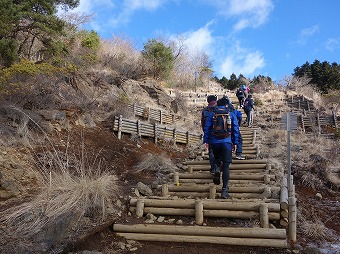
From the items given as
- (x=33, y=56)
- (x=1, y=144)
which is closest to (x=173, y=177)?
(x=1, y=144)

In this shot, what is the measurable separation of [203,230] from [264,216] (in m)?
0.97

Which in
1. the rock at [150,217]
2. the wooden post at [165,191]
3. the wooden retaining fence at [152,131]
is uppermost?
the wooden retaining fence at [152,131]

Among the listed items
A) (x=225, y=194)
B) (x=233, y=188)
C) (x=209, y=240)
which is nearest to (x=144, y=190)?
(x=225, y=194)

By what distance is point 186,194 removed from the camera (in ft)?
21.5

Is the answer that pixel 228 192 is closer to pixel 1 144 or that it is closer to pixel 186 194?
pixel 186 194

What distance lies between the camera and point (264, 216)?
4988mm

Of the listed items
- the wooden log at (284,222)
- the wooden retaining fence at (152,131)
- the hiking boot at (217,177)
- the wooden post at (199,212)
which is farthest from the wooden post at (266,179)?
the wooden retaining fence at (152,131)

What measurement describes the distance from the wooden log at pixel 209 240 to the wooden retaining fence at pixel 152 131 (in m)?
8.66

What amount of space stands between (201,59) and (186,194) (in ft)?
145

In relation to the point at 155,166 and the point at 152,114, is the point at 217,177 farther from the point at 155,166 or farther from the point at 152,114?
the point at 152,114

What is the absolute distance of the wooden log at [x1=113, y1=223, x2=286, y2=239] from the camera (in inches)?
181

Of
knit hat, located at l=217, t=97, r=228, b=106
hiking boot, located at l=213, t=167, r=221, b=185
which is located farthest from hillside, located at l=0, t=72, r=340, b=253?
knit hat, located at l=217, t=97, r=228, b=106

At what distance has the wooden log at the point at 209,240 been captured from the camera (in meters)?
4.51

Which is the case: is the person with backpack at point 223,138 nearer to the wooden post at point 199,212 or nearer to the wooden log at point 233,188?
the wooden log at point 233,188
